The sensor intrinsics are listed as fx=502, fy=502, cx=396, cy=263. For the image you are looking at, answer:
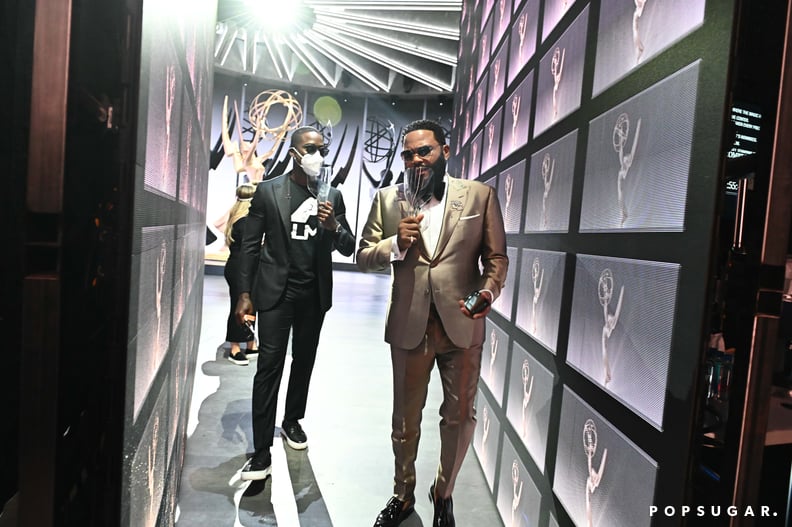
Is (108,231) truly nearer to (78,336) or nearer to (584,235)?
(78,336)

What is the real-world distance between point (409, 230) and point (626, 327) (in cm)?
85

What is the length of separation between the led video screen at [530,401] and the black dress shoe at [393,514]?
0.61 meters

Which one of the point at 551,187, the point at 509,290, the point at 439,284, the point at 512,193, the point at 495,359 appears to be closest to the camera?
the point at 439,284

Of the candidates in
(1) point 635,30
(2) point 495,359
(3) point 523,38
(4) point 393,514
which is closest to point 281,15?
(3) point 523,38

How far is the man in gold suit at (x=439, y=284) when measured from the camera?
2031 mm

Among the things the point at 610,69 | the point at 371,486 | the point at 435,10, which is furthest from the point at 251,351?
the point at 435,10

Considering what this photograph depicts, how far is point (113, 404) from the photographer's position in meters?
0.75

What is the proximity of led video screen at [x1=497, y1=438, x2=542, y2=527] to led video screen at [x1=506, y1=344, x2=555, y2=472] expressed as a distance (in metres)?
0.11

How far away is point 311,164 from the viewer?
2.40 meters

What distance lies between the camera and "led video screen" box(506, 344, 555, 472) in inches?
76.7

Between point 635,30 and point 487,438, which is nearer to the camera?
point 635,30

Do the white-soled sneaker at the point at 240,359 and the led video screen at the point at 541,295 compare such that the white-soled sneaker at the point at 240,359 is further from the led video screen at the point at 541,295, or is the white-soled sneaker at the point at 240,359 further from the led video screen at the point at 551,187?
the led video screen at the point at 551,187

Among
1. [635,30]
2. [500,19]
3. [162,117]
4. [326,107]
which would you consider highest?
[326,107]

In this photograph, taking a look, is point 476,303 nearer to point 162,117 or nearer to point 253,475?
point 162,117
